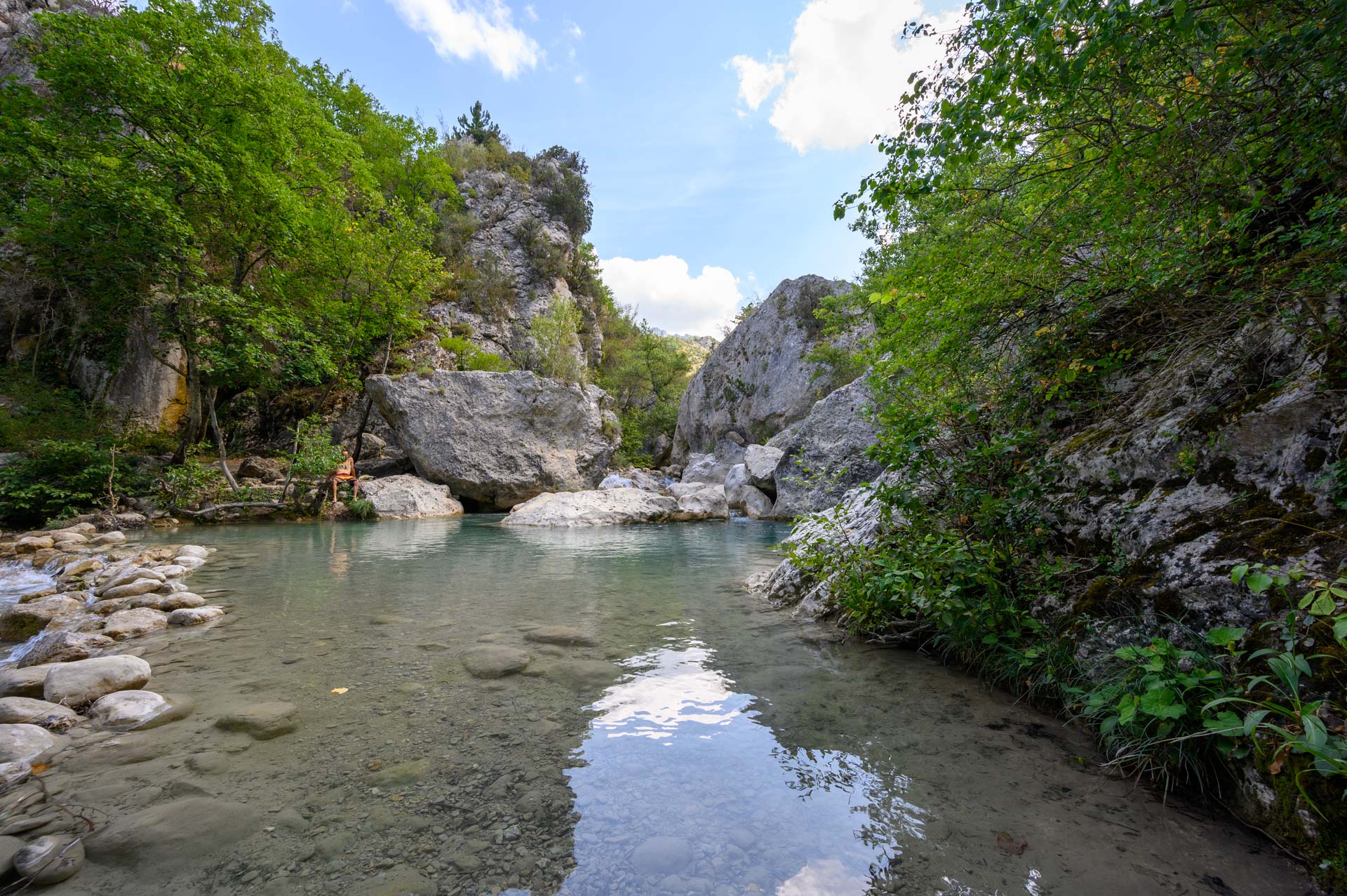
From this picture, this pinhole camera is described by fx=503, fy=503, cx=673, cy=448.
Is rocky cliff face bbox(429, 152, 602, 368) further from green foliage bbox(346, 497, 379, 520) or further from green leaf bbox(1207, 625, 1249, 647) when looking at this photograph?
green leaf bbox(1207, 625, 1249, 647)

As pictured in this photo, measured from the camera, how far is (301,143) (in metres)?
15.5

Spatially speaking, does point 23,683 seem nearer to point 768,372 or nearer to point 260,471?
point 260,471

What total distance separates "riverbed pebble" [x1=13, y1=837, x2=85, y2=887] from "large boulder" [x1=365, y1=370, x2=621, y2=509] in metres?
16.0

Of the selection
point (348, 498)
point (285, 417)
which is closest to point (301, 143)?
point (285, 417)

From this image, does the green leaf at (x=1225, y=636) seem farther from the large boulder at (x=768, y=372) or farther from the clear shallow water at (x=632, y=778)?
the large boulder at (x=768, y=372)

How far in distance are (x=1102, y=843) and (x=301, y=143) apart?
2178 centimetres

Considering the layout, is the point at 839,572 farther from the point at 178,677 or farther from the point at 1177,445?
the point at 178,677

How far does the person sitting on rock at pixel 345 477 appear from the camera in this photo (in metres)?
13.9

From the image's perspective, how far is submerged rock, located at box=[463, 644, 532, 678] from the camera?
3.45m

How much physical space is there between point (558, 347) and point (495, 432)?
644 centimetres

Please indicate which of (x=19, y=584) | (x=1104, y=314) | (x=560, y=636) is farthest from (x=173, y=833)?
(x=19, y=584)

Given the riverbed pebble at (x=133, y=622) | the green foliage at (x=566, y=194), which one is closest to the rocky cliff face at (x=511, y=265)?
the green foliage at (x=566, y=194)

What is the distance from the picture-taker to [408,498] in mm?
15352

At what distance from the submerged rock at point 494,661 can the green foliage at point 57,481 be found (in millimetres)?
11928
